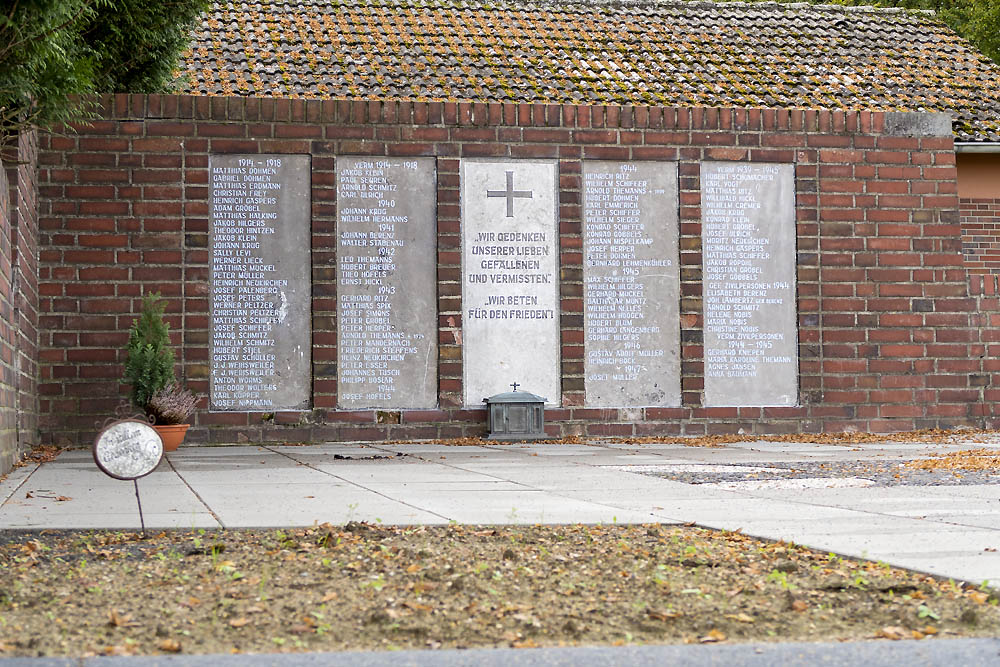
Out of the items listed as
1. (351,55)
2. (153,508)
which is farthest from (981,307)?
(153,508)

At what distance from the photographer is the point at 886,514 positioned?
6.02m

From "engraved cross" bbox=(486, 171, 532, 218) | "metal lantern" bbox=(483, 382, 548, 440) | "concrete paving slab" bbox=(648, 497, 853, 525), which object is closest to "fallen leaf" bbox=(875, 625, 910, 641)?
"concrete paving slab" bbox=(648, 497, 853, 525)

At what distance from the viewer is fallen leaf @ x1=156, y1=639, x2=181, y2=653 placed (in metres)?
3.28

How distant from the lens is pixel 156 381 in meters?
10.9

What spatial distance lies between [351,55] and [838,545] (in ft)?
37.4

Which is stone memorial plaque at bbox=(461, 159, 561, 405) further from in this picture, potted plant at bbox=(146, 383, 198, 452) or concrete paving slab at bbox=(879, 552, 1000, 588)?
concrete paving slab at bbox=(879, 552, 1000, 588)

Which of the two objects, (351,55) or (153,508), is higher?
(351,55)

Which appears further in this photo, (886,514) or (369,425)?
(369,425)

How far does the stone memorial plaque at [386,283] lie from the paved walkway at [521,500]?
7.33ft

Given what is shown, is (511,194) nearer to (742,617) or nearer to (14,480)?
(14,480)

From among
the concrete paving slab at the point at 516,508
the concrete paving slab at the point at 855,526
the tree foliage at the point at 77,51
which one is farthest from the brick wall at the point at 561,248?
the concrete paving slab at the point at 855,526

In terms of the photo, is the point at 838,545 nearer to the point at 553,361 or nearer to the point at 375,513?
the point at 375,513

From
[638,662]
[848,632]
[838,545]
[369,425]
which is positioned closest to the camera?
[638,662]

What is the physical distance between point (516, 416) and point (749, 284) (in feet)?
9.99
